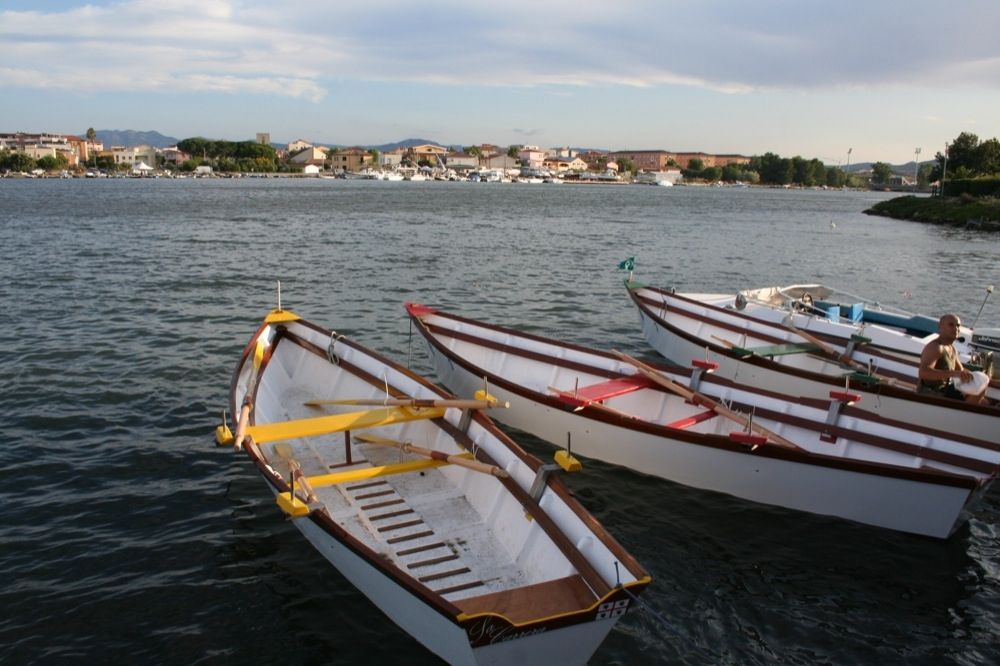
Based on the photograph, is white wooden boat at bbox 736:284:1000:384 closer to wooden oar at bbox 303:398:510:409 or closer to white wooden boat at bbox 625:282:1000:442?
white wooden boat at bbox 625:282:1000:442

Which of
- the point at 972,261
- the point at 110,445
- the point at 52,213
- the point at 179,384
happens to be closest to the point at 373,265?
the point at 179,384

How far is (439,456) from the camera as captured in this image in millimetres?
9023

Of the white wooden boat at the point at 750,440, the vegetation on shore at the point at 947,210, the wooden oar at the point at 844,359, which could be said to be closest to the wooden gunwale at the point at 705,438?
the white wooden boat at the point at 750,440

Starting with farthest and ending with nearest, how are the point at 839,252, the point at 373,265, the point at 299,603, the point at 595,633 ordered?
the point at 839,252, the point at 373,265, the point at 299,603, the point at 595,633

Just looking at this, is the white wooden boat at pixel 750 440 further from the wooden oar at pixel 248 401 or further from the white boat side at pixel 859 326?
the white boat side at pixel 859 326

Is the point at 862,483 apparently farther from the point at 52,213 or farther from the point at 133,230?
the point at 52,213

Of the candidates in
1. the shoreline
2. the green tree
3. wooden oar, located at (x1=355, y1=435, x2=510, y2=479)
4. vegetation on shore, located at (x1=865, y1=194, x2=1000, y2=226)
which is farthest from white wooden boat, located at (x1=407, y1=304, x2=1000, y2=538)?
the green tree

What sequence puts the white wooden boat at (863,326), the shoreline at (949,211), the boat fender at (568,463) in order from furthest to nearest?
the shoreline at (949,211), the white wooden boat at (863,326), the boat fender at (568,463)

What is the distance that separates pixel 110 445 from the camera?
41.7ft

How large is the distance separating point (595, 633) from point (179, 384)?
1261 centimetres

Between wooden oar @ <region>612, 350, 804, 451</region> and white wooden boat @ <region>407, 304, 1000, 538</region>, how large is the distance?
0.02m

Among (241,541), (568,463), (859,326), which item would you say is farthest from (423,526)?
(859,326)

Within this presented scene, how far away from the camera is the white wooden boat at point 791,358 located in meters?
12.2

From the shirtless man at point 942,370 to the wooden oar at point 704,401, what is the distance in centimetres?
350
